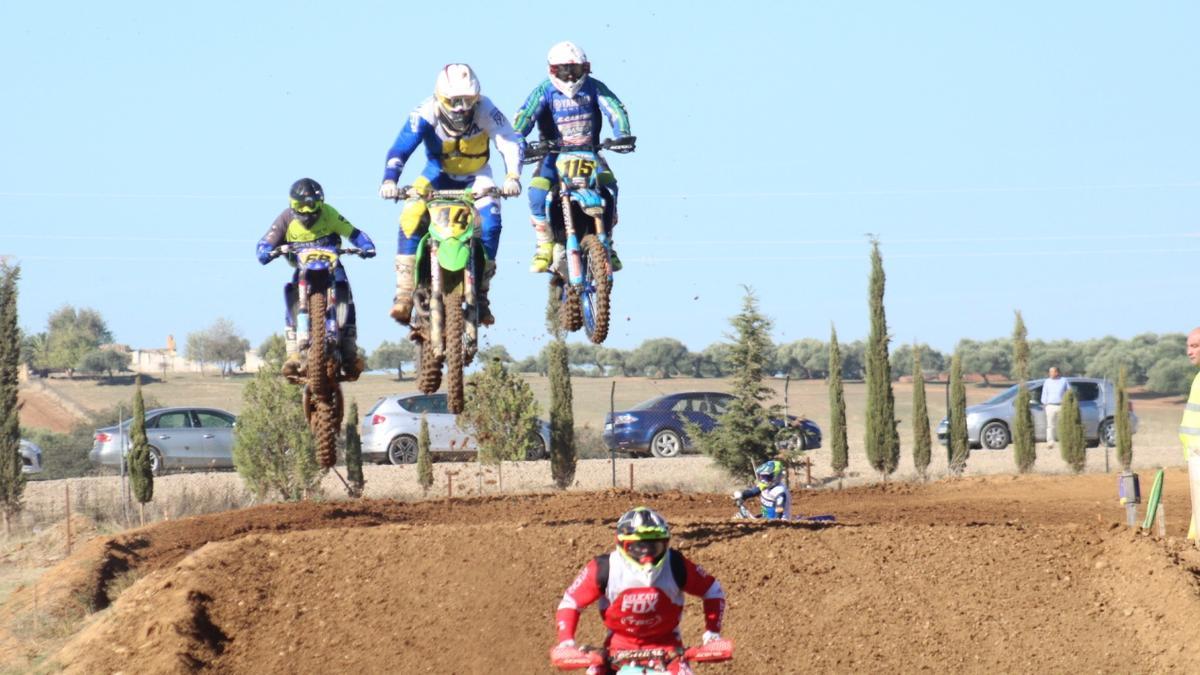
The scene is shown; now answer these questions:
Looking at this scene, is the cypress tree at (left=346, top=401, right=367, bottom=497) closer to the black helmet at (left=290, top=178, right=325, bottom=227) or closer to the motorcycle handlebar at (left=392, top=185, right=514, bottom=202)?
the black helmet at (left=290, top=178, right=325, bottom=227)

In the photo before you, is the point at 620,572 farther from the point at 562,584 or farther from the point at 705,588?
the point at 562,584

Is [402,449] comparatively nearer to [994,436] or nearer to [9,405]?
[9,405]

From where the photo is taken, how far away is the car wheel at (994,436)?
3472cm

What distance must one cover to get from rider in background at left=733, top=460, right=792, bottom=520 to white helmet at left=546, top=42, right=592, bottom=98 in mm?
4994

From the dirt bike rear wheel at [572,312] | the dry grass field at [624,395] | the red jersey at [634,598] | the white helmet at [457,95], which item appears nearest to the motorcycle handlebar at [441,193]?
the white helmet at [457,95]

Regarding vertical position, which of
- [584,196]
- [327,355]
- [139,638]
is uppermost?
[584,196]

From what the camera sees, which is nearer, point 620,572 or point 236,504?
point 620,572

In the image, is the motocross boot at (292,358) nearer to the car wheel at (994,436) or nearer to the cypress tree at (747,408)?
the cypress tree at (747,408)

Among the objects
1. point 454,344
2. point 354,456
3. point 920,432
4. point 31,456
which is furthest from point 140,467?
point 920,432

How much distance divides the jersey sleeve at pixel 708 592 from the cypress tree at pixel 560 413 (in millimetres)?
17276

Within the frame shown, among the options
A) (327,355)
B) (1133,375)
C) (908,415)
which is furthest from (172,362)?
(327,355)

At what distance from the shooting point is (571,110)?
15.8 metres

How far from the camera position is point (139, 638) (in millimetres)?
14328

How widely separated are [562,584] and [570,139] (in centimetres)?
444
